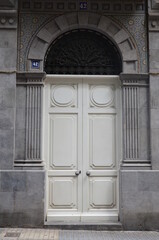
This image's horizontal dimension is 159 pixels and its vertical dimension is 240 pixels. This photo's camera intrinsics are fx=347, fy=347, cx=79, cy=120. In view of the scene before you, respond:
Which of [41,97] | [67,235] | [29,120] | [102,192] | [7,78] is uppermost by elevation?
[7,78]

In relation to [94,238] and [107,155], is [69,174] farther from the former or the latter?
[94,238]

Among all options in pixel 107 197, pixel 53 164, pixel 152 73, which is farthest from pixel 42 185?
pixel 152 73

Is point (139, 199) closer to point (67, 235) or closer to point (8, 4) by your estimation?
point (67, 235)

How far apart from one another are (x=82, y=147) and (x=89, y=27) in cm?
302

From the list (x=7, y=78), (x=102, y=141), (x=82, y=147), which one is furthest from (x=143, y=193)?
(x=7, y=78)

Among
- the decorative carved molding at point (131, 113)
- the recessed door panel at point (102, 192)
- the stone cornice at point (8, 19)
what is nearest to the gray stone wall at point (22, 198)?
the recessed door panel at point (102, 192)

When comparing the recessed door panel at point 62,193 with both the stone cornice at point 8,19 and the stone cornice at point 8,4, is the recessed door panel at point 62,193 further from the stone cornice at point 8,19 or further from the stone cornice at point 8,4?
the stone cornice at point 8,4

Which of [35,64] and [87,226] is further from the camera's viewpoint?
[35,64]

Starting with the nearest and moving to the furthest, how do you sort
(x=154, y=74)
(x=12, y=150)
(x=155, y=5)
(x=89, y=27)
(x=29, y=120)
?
(x=12, y=150) < (x=29, y=120) < (x=154, y=74) < (x=155, y=5) < (x=89, y=27)

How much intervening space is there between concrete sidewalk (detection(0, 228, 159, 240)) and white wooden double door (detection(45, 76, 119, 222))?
517mm

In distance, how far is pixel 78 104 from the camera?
8664 mm

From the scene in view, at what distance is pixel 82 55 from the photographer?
28.9ft

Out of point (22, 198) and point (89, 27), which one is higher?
point (89, 27)

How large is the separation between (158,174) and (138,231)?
54.6 inches
